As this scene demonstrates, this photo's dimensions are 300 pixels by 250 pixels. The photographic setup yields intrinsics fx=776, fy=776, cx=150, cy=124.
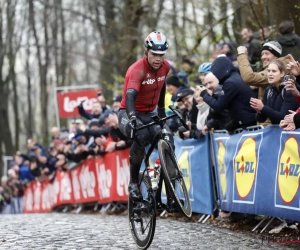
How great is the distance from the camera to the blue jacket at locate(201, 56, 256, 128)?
1095cm

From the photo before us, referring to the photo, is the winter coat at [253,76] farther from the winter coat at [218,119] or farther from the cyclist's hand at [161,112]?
the cyclist's hand at [161,112]

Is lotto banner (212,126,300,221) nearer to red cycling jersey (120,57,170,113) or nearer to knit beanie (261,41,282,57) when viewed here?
knit beanie (261,41,282,57)

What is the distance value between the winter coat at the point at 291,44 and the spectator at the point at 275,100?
1.54 metres

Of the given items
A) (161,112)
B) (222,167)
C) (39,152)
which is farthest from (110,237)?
(39,152)

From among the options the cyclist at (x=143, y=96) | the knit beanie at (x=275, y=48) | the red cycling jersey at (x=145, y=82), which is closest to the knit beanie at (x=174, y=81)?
the knit beanie at (x=275, y=48)

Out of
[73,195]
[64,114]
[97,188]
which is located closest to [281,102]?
[97,188]

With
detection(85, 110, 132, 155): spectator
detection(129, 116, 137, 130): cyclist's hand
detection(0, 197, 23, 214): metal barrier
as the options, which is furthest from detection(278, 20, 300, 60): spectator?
detection(0, 197, 23, 214): metal barrier

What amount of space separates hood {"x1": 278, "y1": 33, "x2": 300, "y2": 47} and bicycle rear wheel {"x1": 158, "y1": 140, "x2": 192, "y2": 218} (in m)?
3.46

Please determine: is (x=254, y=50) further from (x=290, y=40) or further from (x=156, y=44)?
(x=156, y=44)

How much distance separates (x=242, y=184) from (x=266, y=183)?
937mm

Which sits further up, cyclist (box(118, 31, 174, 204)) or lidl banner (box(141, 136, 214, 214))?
cyclist (box(118, 31, 174, 204))

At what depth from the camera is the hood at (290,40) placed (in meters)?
11.3

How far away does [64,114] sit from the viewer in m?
26.9

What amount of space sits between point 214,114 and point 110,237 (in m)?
2.73
